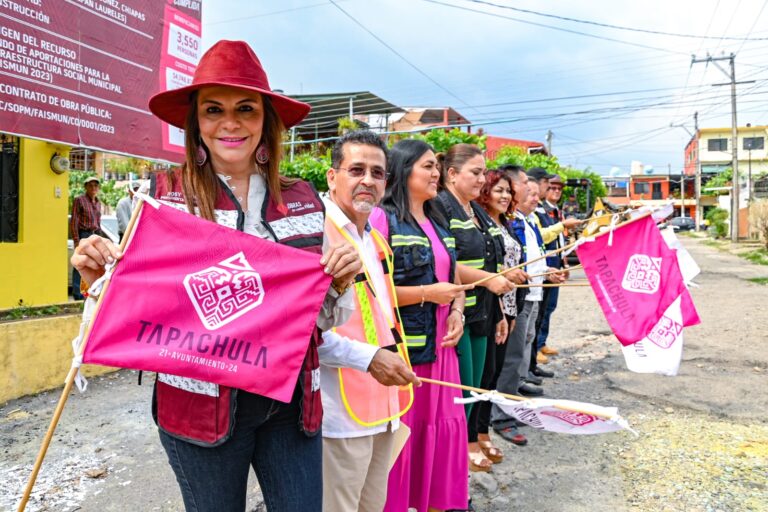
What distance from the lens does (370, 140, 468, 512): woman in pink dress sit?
2973mm

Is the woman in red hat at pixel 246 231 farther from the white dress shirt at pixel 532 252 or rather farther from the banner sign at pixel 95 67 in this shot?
Answer: the banner sign at pixel 95 67

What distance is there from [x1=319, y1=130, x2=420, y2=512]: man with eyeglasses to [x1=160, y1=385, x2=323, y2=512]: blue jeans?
0.37m

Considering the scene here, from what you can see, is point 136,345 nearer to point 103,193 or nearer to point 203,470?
point 203,470

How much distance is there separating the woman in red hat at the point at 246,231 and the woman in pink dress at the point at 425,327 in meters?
1.17

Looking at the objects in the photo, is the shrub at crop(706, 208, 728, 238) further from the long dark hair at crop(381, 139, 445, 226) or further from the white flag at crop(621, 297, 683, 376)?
the long dark hair at crop(381, 139, 445, 226)

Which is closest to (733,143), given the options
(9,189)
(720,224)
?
(720,224)

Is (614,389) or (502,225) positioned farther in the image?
(614,389)

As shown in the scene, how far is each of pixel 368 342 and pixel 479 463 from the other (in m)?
2.03

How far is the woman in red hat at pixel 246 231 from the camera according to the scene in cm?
155

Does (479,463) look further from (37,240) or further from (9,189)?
(9,189)

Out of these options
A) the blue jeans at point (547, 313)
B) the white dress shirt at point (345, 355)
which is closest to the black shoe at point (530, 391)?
the blue jeans at point (547, 313)

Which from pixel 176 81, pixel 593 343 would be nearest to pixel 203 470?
pixel 176 81

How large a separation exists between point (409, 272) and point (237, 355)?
1.54 m

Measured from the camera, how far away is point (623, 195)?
234 feet
